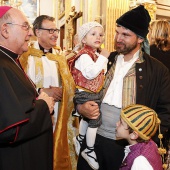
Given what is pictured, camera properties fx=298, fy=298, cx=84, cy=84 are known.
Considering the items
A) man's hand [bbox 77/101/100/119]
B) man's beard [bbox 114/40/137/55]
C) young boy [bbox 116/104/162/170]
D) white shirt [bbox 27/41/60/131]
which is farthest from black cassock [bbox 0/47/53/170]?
white shirt [bbox 27/41/60/131]

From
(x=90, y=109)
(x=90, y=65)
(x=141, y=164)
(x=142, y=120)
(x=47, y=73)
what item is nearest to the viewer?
(x=141, y=164)

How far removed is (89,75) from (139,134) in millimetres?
857

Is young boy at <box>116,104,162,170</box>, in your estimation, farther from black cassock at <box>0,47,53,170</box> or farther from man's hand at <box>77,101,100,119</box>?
black cassock at <box>0,47,53,170</box>

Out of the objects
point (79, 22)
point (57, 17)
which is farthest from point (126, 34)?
point (57, 17)

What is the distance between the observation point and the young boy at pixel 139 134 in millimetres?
2441

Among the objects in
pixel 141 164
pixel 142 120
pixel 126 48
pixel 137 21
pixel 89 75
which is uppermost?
pixel 137 21

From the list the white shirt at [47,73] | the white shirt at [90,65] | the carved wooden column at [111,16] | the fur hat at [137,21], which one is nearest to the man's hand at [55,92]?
the white shirt at [47,73]

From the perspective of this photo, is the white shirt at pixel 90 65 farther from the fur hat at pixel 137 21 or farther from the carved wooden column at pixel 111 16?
the carved wooden column at pixel 111 16

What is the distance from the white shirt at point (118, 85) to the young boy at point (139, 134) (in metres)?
0.32

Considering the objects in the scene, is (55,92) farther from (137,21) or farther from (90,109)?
(137,21)

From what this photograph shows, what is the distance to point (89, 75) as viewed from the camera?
120 inches

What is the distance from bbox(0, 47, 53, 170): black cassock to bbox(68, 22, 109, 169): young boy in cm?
50

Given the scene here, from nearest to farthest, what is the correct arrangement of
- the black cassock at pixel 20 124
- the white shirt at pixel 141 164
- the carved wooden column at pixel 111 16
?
the black cassock at pixel 20 124, the white shirt at pixel 141 164, the carved wooden column at pixel 111 16

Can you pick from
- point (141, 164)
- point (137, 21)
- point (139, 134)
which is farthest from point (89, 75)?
point (141, 164)
